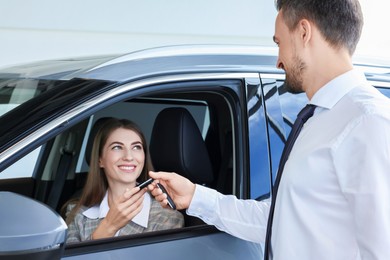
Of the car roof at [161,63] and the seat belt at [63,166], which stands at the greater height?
the car roof at [161,63]

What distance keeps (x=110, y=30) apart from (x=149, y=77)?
531cm

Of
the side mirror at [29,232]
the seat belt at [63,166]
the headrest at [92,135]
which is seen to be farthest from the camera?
the seat belt at [63,166]

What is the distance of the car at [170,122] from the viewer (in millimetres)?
2057

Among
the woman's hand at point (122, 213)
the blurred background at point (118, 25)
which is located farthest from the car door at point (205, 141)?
the blurred background at point (118, 25)

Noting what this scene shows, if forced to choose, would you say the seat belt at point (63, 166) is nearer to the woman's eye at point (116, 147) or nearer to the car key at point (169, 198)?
the woman's eye at point (116, 147)

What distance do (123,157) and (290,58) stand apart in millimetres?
1108

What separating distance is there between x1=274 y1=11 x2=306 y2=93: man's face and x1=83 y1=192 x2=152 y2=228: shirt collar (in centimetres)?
98

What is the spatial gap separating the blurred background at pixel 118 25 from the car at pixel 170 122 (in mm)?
4169

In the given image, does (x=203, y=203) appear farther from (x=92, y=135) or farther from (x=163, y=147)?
(x=92, y=135)

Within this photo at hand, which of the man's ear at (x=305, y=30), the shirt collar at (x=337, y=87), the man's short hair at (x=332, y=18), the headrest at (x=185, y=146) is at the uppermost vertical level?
the man's short hair at (x=332, y=18)

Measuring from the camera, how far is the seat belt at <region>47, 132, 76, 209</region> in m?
3.47

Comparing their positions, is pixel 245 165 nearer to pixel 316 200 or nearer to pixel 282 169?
pixel 282 169

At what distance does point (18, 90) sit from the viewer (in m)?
2.76

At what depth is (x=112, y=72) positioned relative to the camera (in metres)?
2.34
